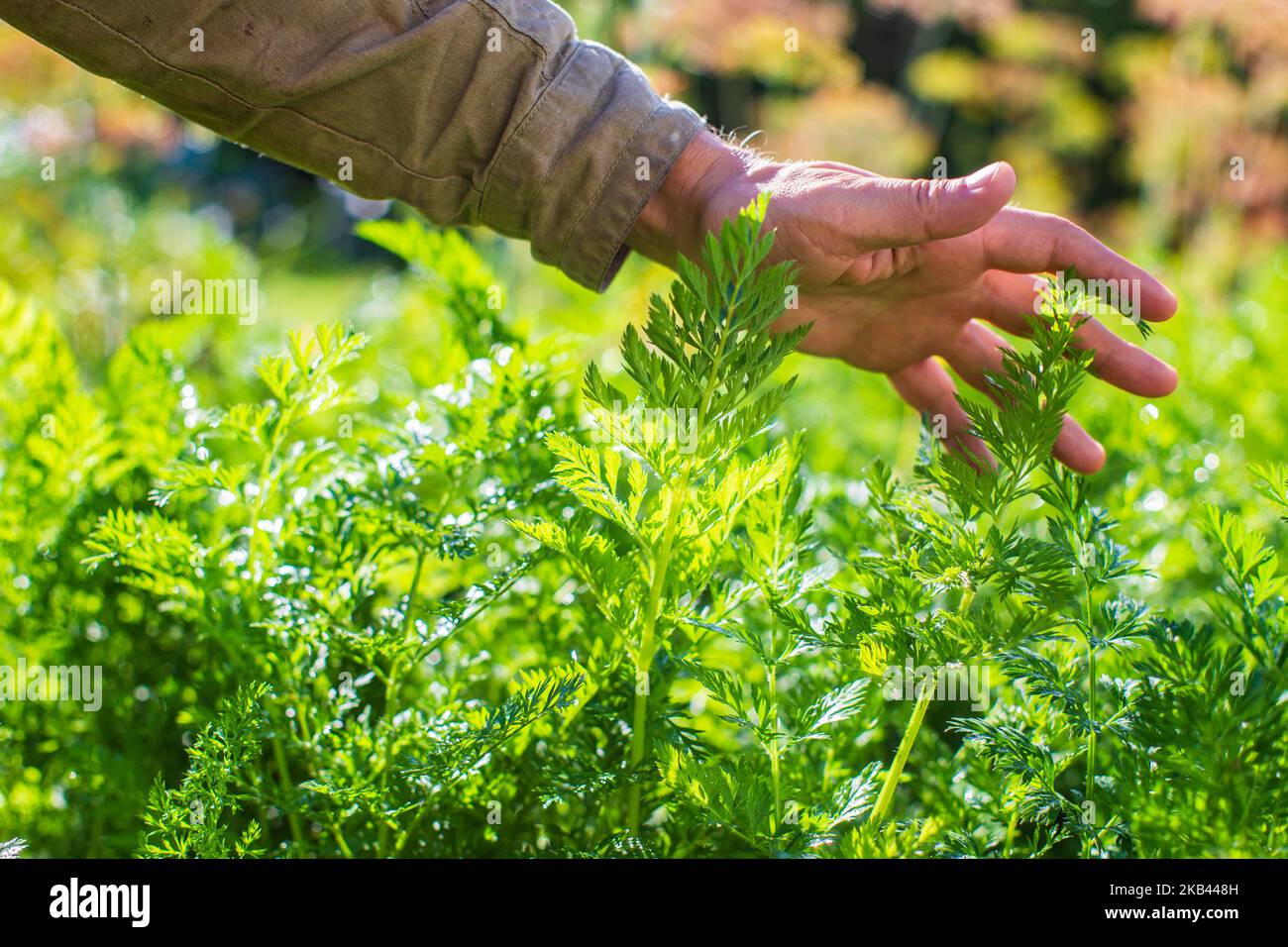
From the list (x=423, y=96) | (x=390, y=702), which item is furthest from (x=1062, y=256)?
(x=390, y=702)

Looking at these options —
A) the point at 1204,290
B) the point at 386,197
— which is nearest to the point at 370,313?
the point at 386,197

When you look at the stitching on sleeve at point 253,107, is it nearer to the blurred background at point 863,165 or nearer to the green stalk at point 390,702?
the blurred background at point 863,165

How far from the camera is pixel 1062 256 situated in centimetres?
138

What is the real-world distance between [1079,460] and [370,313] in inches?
102

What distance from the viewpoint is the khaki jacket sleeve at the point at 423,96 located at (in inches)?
52.1

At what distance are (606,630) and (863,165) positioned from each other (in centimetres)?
412

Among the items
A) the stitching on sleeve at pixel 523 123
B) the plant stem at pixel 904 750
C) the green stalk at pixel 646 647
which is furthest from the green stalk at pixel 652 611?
the stitching on sleeve at pixel 523 123

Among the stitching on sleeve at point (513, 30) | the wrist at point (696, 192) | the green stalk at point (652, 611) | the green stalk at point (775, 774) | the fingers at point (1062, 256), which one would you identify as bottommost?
the green stalk at point (775, 774)

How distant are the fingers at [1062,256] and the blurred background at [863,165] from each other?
22 cm

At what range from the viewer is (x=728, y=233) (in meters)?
1.05

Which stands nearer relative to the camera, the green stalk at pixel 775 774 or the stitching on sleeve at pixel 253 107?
the green stalk at pixel 775 774

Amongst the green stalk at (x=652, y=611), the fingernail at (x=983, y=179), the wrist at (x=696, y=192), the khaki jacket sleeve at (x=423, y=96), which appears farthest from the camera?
the wrist at (x=696, y=192)
